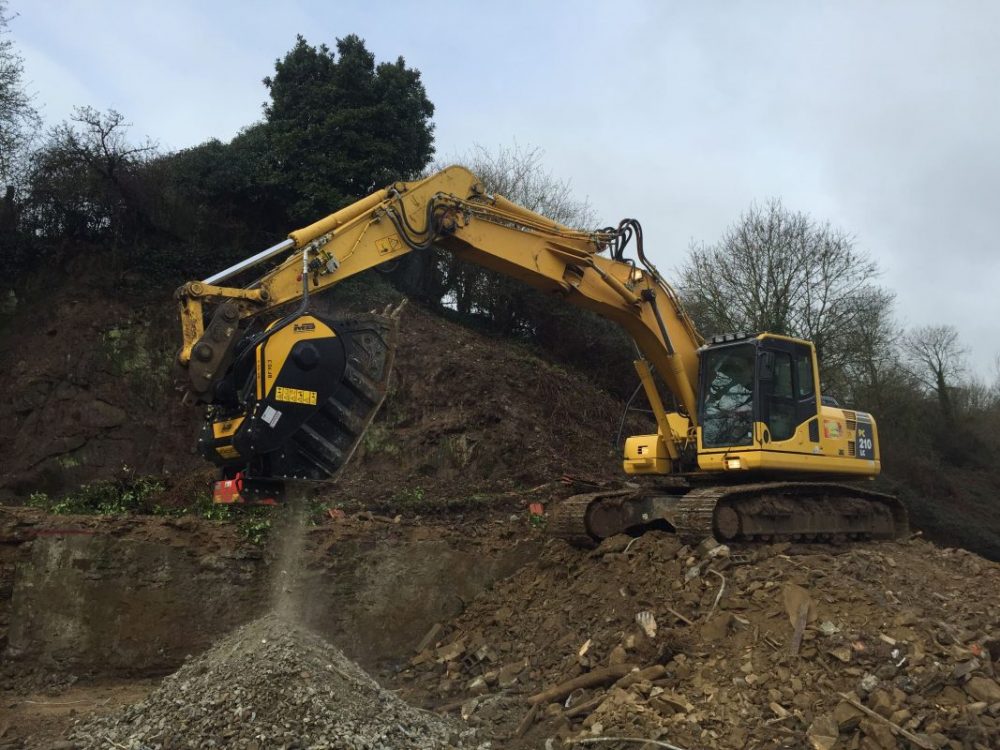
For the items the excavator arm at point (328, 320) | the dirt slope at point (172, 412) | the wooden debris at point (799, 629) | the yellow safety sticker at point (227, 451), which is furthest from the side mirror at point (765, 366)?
the yellow safety sticker at point (227, 451)

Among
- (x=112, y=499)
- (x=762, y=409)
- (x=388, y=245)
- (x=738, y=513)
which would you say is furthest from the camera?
(x=112, y=499)

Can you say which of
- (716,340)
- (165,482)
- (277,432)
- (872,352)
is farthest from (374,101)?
(872,352)

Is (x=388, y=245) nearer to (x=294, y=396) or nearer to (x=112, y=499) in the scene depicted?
(x=294, y=396)

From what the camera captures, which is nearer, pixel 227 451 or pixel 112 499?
pixel 227 451

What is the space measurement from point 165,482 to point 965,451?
28.5 metres

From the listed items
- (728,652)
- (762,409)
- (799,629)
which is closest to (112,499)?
(728,652)

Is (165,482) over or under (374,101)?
under

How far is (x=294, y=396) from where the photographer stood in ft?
22.4

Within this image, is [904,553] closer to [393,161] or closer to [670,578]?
[670,578]

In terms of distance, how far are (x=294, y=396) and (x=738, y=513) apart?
5030mm

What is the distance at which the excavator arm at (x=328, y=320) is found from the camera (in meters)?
6.75

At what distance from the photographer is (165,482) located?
12062mm

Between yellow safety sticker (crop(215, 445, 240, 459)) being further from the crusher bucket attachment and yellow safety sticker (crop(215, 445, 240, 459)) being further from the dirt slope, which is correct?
the dirt slope

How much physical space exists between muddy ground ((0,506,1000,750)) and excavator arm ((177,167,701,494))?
7.64ft
